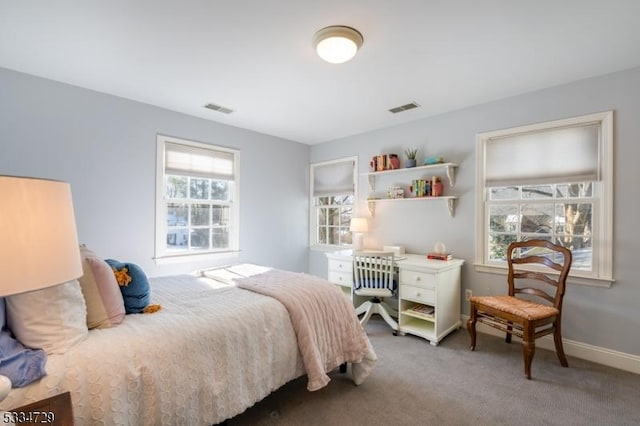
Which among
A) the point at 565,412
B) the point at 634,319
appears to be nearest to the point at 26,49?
the point at 565,412

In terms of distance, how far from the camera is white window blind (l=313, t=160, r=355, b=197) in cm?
429

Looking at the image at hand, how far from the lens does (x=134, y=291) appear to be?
5.42 ft

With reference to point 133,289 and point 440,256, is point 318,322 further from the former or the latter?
point 440,256

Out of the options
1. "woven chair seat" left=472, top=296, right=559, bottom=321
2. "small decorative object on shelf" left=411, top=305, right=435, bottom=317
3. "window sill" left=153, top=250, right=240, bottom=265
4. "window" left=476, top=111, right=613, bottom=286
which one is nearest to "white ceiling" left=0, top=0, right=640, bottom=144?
"window" left=476, top=111, right=613, bottom=286

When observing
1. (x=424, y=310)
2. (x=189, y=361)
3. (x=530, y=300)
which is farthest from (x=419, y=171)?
(x=189, y=361)

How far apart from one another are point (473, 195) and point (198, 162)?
3.16 meters

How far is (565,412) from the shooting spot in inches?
72.4

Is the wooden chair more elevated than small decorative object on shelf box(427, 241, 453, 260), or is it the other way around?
small decorative object on shelf box(427, 241, 453, 260)

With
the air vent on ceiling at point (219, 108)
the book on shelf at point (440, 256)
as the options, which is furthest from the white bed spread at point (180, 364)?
the air vent on ceiling at point (219, 108)

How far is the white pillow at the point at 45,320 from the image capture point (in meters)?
1.13

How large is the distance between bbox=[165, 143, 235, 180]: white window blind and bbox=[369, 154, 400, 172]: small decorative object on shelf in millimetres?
1855

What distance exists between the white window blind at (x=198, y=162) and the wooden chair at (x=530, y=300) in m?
3.13

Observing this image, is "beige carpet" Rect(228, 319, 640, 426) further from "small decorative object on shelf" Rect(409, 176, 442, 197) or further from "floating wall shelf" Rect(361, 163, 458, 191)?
"floating wall shelf" Rect(361, 163, 458, 191)

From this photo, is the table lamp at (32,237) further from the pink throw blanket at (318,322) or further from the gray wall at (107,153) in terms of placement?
the gray wall at (107,153)
